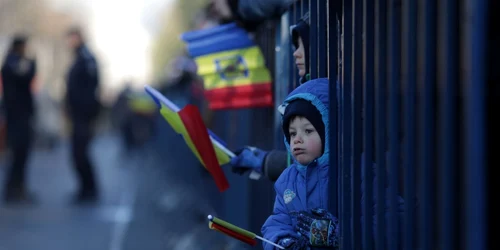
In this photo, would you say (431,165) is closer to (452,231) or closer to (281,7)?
(452,231)

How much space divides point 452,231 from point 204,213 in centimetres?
838

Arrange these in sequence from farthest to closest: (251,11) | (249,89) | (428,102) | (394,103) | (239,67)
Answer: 1. (239,67)
2. (249,89)
3. (251,11)
4. (394,103)
5. (428,102)

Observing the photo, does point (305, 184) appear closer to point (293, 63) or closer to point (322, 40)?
point (322, 40)

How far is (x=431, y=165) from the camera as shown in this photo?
2.65m

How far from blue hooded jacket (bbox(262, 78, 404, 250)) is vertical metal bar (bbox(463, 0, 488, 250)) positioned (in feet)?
4.06

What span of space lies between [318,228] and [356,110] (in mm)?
409

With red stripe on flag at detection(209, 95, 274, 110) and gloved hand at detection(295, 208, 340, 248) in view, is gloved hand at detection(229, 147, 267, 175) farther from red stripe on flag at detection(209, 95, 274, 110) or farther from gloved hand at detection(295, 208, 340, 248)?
gloved hand at detection(295, 208, 340, 248)

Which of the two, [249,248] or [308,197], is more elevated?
[308,197]

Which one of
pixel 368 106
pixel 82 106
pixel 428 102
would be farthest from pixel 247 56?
pixel 82 106

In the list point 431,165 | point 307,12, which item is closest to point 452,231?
point 431,165

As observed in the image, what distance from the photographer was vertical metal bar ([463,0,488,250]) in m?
2.22

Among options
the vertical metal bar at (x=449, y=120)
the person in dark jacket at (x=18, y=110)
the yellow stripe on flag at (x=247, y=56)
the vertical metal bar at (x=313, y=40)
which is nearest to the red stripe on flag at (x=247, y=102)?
the yellow stripe on flag at (x=247, y=56)

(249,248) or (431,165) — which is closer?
(431,165)

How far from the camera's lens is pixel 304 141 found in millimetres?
3537
